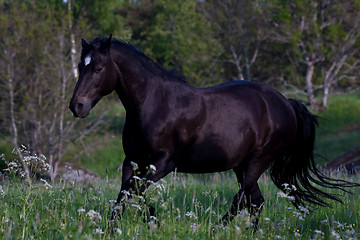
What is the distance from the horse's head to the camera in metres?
4.54

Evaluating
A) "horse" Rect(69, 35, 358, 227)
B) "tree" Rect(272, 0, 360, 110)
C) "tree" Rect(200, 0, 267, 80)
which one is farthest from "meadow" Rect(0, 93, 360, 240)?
"tree" Rect(272, 0, 360, 110)

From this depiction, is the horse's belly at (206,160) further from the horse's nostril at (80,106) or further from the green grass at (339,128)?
the green grass at (339,128)

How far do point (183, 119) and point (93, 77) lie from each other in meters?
1.09

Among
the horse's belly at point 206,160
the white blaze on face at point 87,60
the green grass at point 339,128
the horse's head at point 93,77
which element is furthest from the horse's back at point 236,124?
the green grass at point 339,128

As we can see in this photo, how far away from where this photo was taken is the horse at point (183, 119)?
4.75 meters

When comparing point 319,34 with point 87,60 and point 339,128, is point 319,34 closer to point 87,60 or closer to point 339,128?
point 339,128

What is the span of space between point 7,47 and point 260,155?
16.0 meters

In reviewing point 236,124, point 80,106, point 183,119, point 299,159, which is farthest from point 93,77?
point 299,159

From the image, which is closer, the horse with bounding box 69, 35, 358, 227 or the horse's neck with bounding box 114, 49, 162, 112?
the horse with bounding box 69, 35, 358, 227

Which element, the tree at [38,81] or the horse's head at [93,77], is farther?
the tree at [38,81]

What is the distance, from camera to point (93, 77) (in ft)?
15.2

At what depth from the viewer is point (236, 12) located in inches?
1161

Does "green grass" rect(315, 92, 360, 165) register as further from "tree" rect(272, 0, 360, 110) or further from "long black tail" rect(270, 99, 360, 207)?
"long black tail" rect(270, 99, 360, 207)

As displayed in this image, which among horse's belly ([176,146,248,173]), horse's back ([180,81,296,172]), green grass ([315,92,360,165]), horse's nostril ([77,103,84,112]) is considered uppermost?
horse's nostril ([77,103,84,112])
